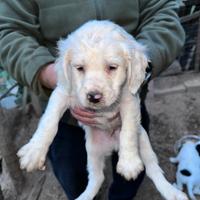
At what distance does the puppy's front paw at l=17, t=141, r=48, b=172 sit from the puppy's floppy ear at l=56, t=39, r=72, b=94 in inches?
8.4

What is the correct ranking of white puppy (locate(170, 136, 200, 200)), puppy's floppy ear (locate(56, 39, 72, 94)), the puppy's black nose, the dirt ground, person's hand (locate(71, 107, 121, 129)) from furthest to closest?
the dirt ground
white puppy (locate(170, 136, 200, 200))
person's hand (locate(71, 107, 121, 129))
puppy's floppy ear (locate(56, 39, 72, 94))
the puppy's black nose

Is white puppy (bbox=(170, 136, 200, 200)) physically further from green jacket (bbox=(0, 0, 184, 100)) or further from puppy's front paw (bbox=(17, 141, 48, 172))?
puppy's front paw (bbox=(17, 141, 48, 172))

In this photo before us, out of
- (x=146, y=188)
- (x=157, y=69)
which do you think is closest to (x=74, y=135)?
(x=157, y=69)

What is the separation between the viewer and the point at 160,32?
1639 mm

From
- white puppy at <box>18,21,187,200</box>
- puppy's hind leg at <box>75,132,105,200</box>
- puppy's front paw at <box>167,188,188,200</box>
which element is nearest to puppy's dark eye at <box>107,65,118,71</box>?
white puppy at <box>18,21,187,200</box>

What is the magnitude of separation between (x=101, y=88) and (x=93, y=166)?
555 millimetres

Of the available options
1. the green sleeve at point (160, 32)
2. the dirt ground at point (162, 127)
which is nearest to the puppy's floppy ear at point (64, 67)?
the green sleeve at point (160, 32)

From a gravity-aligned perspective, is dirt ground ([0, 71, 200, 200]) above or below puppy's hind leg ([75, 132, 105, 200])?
below

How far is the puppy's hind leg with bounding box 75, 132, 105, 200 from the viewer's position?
169 centimetres

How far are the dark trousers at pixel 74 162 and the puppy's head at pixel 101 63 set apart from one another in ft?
1.25

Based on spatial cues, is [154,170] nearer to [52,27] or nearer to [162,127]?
[52,27]

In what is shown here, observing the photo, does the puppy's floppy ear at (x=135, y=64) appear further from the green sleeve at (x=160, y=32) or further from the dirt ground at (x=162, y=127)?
the dirt ground at (x=162, y=127)

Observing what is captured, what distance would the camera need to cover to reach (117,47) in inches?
53.1

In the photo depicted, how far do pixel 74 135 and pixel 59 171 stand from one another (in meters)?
0.18
